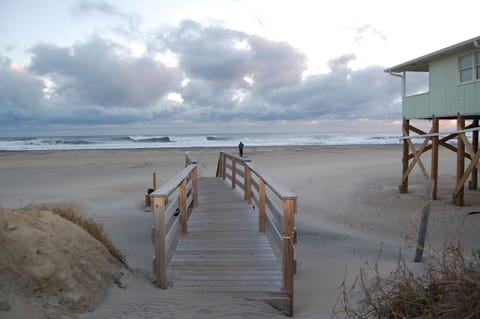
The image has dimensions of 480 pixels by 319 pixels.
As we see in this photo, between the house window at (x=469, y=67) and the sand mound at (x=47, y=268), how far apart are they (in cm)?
1058

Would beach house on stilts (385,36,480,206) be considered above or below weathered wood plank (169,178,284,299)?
above

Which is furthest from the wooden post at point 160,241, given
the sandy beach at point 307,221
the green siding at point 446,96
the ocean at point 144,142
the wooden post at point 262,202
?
the ocean at point 144,142

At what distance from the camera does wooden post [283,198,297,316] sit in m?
4.38

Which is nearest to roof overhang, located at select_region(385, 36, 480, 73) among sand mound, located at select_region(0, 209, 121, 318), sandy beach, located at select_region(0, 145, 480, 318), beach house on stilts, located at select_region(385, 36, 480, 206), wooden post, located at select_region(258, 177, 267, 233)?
beach house on stilts, located at select_region(385, 36, 480, 206)

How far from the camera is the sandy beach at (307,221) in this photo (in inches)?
171

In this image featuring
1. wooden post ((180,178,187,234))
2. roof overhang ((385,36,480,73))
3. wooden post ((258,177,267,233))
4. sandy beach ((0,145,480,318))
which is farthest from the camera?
roof overhang ((385,36,480,73))

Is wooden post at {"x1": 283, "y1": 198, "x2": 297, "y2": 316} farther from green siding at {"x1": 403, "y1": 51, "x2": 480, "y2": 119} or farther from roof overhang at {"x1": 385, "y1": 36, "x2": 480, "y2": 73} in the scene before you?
green siding at {"x1": 403, "y1": 51, "x2": 480, "y2": 119}

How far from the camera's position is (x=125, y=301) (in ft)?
13.7

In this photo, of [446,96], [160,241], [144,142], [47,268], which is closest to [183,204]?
[160,241]

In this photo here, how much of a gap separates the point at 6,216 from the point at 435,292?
14.5ft

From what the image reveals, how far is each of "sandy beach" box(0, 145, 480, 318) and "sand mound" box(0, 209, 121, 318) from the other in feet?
0.47

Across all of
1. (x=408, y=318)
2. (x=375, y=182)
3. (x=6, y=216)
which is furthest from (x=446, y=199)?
(x=6, y=216)

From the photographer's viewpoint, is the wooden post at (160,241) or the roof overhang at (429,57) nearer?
the wooden post at (160,241)

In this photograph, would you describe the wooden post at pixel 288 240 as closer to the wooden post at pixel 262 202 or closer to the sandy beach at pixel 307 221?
the sandy beach at pixel 307 221
